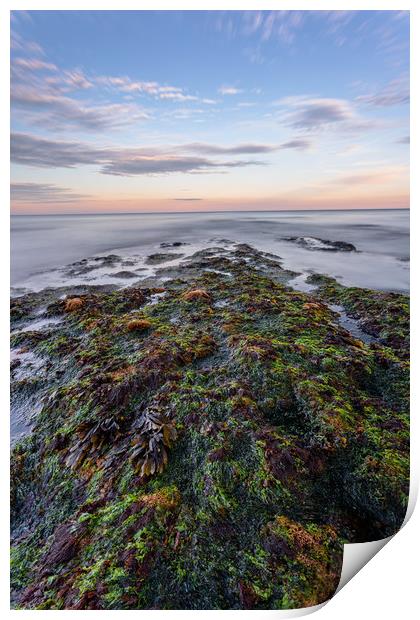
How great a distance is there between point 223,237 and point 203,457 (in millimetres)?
5013

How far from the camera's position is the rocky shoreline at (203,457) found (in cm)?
181

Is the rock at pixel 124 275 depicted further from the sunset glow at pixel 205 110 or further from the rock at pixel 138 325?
the rock at pixel 138 325

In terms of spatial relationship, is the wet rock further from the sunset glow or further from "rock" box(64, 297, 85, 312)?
"rock" box(64, 297, 85, 312)

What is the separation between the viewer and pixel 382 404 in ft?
Answer: 8.54

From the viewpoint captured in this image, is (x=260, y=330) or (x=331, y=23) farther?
(x=331, y=23)

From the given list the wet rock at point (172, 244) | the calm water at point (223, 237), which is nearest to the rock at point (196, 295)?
the calm water at point (223, 237)

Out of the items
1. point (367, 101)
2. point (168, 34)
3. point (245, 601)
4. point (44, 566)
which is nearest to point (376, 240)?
point (367, 101)

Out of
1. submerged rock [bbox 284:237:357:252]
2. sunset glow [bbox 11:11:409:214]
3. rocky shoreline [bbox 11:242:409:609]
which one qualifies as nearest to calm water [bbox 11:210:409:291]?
submerged rock [bbox 284:237:357:252]

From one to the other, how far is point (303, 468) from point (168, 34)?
14.8 ft

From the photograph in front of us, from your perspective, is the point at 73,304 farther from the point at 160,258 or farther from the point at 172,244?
the point at 172,244

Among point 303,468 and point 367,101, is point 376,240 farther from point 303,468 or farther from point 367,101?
point 303,468

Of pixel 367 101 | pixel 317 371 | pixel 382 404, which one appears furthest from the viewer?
pixel 367 101

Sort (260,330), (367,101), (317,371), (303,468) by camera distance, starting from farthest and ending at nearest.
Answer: (367,101)
(260,330)
(317,371)
(303,468)

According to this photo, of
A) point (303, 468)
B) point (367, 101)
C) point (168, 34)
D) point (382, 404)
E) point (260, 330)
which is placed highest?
point (168, 34)
